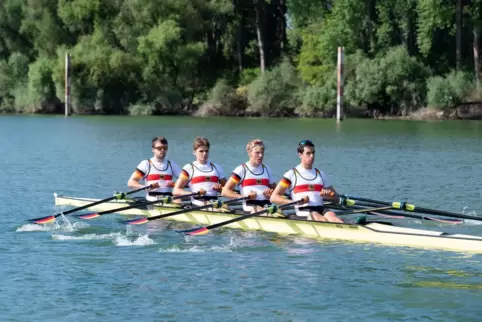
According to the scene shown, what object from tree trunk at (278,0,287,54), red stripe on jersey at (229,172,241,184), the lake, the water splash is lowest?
the lake

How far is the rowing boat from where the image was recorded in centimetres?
1388

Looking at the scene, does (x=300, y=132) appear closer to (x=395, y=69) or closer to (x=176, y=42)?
(x=395, y=69)

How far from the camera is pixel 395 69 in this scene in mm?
57156

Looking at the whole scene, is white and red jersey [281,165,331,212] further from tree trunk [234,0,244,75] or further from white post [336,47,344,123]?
tree trunk [234,0,244,75]

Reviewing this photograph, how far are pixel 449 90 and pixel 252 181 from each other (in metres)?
41.9

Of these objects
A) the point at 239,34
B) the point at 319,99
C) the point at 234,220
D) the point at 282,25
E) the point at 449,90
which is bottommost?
the point at 234,220

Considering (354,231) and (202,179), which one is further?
(202,179)

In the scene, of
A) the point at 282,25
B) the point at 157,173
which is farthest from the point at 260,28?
the point at 157,173

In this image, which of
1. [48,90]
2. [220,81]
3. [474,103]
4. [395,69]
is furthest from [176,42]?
[474,103]

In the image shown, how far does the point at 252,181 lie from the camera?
16.2 meters

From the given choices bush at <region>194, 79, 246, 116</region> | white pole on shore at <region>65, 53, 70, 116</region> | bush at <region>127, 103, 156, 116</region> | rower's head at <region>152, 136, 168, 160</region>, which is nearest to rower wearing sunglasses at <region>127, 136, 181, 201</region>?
rower's head at <region>152, 136, 168, 160</region>

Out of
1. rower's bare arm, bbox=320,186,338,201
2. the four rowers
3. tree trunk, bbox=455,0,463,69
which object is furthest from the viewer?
tree trunk, bbox=455,0,463,69

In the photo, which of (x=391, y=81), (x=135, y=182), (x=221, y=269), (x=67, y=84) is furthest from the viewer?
(x=67, y=84)

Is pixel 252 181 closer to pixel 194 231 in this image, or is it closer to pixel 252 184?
pixel 252 184
